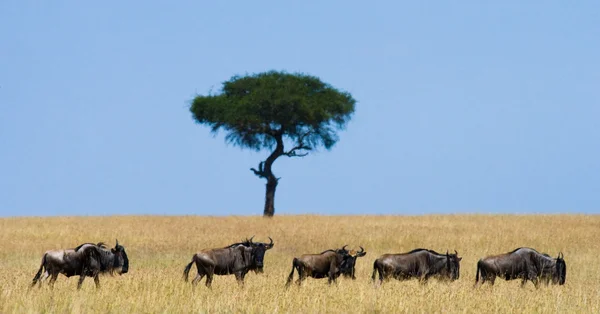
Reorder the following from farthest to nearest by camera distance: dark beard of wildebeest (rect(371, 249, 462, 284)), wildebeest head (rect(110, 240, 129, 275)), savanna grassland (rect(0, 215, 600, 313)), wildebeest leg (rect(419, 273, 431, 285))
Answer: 1. dark beard of wildebeest (rect(371, 249, 462, 284))
2. wildebeest leg (rect(419, 273, 431, 285))
3. wildebeest head (rect(110, 240, 129, 275))
4. savanna grassland (rect(0, 215, 600, 313))

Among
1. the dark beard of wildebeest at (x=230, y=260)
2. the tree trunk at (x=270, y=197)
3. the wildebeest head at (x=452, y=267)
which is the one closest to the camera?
the dark beard of wildebeest at (x=230, y=260)

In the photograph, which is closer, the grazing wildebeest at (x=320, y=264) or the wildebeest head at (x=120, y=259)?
the wildebeest head at (x=120, y=259)

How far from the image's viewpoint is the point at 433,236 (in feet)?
109

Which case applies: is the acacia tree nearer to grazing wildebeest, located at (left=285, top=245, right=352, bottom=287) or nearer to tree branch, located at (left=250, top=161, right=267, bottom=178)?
tree branch, located at (left=250, top=161, right=267, bottom=178)

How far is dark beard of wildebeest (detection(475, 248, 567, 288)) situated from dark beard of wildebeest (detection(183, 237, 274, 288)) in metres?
5.10

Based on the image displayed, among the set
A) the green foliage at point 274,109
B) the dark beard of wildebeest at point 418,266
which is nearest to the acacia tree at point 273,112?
the green foliage at point 274,109

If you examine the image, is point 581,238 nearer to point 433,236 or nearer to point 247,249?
point 433,236

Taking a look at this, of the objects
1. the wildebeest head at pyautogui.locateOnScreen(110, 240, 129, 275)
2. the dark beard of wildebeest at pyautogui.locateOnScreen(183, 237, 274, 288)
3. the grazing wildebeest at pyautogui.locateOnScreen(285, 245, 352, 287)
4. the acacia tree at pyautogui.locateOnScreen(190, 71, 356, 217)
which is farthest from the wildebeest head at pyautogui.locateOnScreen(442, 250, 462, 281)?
the acacia tree at pyautogui.locateOnScreen(190, 71, 356, 217)

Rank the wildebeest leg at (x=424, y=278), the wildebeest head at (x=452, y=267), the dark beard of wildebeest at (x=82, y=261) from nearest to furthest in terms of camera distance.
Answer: the dark beard of wildebeest at (x=82, y=261) → the wildebeest leg at (x=424, y=278) → the wildebeest head at (x=452, y=267)

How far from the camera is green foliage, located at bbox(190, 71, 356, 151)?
49531mm

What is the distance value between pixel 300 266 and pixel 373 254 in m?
11.1

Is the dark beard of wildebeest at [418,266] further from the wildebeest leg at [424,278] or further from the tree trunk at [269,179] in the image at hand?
the tree trunk at [269,179]

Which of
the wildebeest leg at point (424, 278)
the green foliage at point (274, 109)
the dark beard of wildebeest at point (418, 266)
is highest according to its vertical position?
the green foliage at point (274, 109)

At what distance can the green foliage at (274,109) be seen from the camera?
49.5 metres
